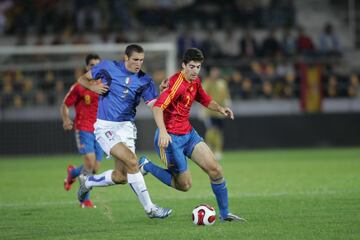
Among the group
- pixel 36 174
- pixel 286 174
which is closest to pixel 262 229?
pixel 286 174

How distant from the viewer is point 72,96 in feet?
43.0

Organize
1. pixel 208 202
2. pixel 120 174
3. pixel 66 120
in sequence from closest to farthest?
1. pixel 120 174
2. pixel 208 202
3. pixel 66 120

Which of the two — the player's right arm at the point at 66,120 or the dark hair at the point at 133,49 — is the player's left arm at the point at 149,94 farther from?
the player's right arm at the point at 66,120

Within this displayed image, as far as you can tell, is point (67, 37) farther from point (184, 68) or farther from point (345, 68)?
point (184, 68)

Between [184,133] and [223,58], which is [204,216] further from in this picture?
[223,58]

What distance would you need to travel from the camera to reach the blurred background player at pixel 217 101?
70.9ft

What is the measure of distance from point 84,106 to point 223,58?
12.8m

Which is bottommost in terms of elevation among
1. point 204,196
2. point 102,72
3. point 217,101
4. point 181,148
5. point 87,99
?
point 217,101

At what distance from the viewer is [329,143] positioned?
985 inches

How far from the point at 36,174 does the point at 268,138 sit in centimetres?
909

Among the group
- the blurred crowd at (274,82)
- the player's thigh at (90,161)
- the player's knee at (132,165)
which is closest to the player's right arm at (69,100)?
the player's thigh at (90,161)

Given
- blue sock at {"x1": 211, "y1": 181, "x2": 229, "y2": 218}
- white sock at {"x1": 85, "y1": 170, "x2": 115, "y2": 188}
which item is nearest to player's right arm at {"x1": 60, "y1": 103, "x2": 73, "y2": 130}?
white sock at {"x1": 85, "y1": 170, "x2": 115, "y2": 188}

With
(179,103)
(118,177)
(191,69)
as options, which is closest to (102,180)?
(118,177)

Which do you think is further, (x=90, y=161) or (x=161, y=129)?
(x=90, y=161)
